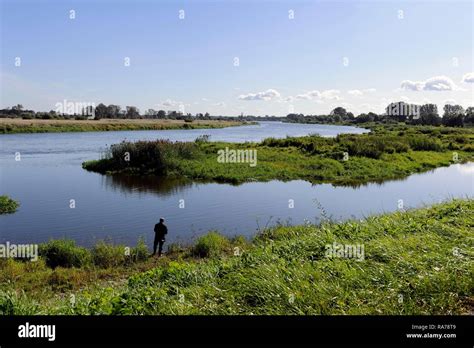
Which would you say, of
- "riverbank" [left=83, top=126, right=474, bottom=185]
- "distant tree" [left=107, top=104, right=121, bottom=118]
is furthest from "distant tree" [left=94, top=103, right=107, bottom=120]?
"riverbank" [left=83, top=126, right=474, bottom=185]

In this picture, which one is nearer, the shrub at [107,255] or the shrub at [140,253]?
the shrub at [107,255]

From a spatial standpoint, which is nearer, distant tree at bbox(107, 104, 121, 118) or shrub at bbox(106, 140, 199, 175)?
shrub at bbox(106, 140, 199, 175)

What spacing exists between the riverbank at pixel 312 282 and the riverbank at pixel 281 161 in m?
19.2

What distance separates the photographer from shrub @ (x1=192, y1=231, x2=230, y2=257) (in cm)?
1341

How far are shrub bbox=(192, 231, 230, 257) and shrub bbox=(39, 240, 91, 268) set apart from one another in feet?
11.3

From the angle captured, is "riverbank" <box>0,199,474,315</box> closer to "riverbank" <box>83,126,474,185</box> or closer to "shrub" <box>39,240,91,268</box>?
"shrub" <box>39,240,91,268</box>

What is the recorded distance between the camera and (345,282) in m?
6.90

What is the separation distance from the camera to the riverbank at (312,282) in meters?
6.04

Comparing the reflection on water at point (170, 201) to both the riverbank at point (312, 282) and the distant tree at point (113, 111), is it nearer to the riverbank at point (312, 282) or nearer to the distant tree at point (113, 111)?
the riverbank at point (312, 282)

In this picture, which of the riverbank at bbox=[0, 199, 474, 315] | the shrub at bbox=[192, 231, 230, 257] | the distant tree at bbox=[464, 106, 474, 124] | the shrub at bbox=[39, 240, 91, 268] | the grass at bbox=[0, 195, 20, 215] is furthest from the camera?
the distant tree at bbox=[464, 106, 474, 124]

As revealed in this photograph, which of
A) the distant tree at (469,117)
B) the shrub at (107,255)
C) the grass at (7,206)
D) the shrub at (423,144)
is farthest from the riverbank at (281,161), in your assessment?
the distant tree at (469,117)

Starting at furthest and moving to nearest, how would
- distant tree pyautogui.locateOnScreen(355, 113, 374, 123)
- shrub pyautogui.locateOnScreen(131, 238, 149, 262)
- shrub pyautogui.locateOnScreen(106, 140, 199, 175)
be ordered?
distant tree pyautogui.locateOnScreen(355, 113, 374, 123)
shrub pyautogui.locateOnScreen(106, 140, 199, 175)
shrub pyautogui.locateOnScreen(131, 238, 149, 262)

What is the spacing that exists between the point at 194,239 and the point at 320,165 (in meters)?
21.3

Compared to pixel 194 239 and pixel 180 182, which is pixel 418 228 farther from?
pixel 180 182
